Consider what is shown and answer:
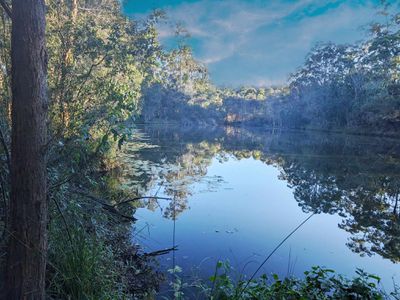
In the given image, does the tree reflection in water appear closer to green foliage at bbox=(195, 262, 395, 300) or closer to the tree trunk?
green foliage at bbox=(195, 262, 395, 300)

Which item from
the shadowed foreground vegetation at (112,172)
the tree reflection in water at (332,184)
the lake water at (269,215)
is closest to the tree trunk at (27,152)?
the shadowed foreground vegetation at (112,172)

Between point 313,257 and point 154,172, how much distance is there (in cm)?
814

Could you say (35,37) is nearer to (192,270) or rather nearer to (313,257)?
(192,270)

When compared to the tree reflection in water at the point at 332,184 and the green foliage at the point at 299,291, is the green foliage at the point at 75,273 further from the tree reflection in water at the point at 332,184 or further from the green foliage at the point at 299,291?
the tree reflection in water at the point at 332,184

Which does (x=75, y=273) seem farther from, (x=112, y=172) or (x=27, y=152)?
(x=112, y=172)

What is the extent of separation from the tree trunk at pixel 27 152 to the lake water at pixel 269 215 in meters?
1.26

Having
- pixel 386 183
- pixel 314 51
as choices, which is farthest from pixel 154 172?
pixel 314 51

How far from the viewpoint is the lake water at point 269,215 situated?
18.5 feet

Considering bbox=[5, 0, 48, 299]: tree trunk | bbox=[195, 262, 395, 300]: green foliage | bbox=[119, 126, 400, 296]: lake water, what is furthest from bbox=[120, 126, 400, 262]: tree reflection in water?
bbox=[5, 0, 48, 299]: tree trunk

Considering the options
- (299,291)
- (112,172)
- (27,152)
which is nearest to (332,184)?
(112,172)

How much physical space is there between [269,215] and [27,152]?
7362 millimetres

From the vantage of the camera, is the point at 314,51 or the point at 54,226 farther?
the point at 314,51

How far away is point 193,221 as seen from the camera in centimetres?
751

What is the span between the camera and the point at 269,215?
8.51 metres
